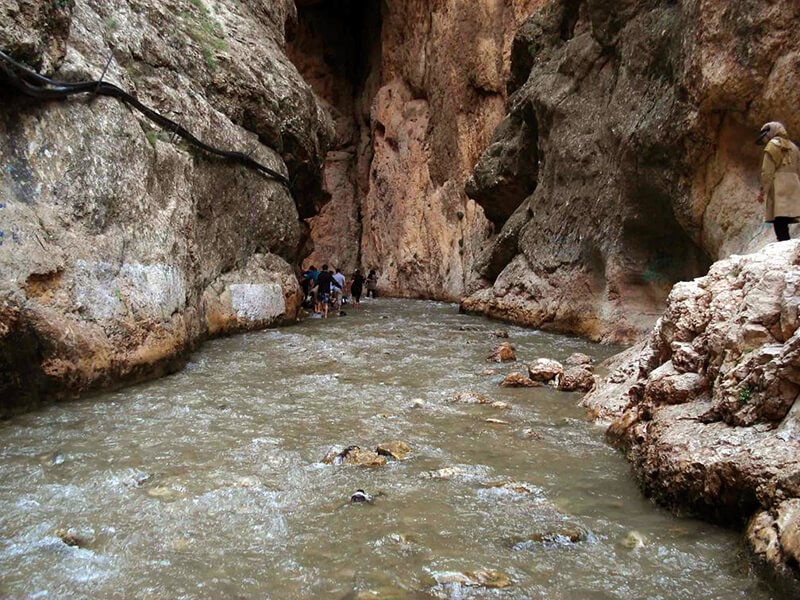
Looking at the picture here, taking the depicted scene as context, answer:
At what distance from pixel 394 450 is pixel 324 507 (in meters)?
0.95

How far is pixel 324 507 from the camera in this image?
10.1 feet

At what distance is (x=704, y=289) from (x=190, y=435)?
4031 mm

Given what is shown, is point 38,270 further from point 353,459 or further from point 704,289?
point 704,289

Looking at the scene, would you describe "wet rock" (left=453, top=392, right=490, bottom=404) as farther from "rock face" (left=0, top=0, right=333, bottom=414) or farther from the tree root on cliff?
the tree root on cliff

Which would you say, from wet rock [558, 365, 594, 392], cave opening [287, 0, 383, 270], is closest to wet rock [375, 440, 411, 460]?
wet rock [558, 365, 594, 392]

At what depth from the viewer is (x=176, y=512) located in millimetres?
2982

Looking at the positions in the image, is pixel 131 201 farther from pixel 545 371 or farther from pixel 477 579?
pixel 477 579

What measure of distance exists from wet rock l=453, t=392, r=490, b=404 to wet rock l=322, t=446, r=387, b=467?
1.82 metres

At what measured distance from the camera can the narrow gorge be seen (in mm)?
2705

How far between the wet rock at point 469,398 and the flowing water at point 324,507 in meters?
0.14

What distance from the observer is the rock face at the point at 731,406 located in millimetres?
2445

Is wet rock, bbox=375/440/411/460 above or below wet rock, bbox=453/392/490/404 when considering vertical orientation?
above

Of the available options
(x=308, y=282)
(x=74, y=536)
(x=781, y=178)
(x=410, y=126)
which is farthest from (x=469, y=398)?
(x=410, y=126)

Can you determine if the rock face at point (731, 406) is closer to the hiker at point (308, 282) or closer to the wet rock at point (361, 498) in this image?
the wet rock at point (361, 498)
